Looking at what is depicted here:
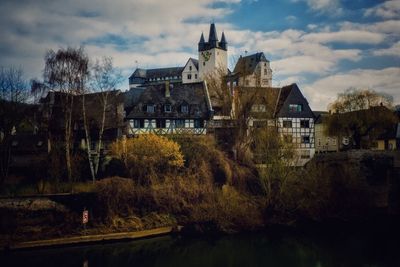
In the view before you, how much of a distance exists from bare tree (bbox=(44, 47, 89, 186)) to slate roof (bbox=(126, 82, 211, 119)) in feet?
23.8

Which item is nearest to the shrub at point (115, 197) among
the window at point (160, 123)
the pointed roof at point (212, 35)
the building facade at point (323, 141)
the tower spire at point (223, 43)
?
the window at point (160, 123)

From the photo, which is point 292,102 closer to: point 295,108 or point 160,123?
point 295,108

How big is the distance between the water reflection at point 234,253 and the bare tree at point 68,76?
7927mm

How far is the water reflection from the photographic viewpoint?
907 inches

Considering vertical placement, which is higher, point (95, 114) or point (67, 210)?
point (95, 114)

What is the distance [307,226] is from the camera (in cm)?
3112

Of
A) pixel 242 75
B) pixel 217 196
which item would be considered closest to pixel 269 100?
pixel 242 75

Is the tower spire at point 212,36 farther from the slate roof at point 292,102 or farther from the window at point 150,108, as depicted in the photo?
the window at point 150,108

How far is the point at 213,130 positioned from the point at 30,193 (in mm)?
18557

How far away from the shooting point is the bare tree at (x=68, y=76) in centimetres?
3102

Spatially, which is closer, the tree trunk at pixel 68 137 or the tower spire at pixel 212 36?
the tree trunk at pixel 68 137

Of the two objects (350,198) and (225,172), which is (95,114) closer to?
(225,172)

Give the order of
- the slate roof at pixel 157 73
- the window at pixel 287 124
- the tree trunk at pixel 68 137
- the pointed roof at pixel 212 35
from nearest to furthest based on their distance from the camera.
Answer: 1. the tree trunk at pixel 68 137
2. the window at pixel 287 124
3. the pointed roof at pixel 212 35
4. the slate roof at pixel 157 73

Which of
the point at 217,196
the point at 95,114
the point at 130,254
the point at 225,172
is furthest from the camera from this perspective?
the point at 95,114
